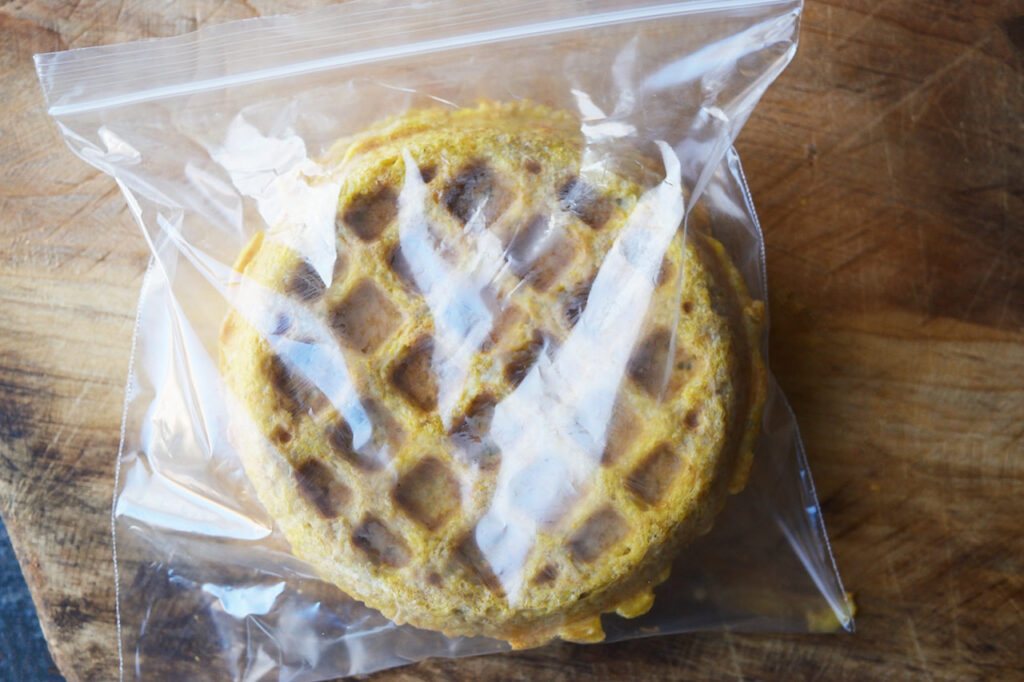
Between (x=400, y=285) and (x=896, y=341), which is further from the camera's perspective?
(x=896, y=341)

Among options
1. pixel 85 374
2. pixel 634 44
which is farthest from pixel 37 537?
pixel 634 44

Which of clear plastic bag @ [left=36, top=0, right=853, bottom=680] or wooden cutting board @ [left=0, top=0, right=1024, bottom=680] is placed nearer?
clear plastic bag @ [left=36, top=0, right=853, bottom=680]

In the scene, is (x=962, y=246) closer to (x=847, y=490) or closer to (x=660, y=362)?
(x=847, y=490)

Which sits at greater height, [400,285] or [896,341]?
[400,285]

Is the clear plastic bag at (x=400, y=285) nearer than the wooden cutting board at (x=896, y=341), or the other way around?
the clear plastic bag at (x=400, y=285)
